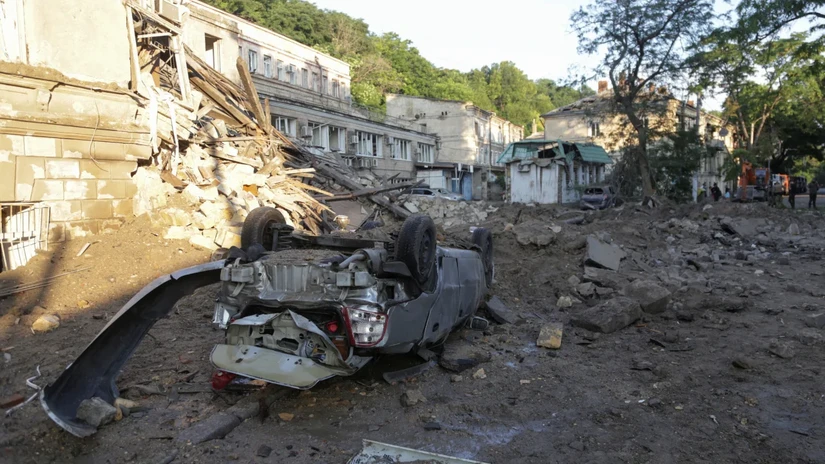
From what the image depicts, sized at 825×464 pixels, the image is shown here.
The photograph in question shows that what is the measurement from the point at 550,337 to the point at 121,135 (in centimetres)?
804

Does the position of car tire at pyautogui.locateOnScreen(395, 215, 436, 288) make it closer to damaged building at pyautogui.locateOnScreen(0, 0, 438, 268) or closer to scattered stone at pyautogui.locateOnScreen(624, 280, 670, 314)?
scattered stone at pyautogui.locateOnScreen(624, 280, 670, 314)

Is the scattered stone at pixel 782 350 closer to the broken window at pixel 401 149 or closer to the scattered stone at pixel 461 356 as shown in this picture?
the scattered stone at pixel 461 356

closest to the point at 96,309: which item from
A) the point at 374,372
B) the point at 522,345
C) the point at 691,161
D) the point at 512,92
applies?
the point at 374,372

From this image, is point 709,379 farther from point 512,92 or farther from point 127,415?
point 512,92

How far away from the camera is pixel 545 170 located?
114ft

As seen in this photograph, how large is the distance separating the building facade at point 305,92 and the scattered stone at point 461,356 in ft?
52.6

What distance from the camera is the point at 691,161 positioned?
28.4m

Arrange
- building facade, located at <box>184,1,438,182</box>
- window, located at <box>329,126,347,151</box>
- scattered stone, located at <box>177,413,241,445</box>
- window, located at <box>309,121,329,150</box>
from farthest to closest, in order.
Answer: window, located at <box>329,126,347,151</box> → window, located at <box>309,121,329,150</box> → building facade, located at <box>184,1,438,182</box> → scattered stone, located at <box>177,413,241,445</box>

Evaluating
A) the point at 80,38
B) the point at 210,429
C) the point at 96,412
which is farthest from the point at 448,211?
the point at 96,412

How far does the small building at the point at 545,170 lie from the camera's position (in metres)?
34.4

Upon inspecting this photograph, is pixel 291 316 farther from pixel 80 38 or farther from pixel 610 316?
pixel 80 38

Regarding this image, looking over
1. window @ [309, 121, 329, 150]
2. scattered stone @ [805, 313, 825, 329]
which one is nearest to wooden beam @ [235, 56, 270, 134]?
window @ [309, 121, 329, 150]

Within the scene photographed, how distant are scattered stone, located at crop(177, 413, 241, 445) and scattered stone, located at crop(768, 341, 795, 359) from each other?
19.4ft

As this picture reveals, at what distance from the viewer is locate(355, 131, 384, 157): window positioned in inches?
1316
